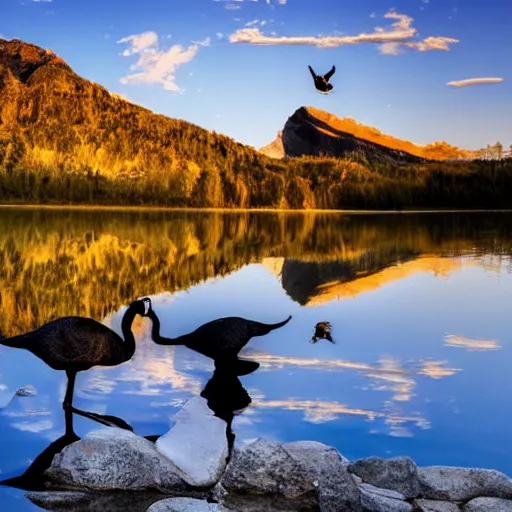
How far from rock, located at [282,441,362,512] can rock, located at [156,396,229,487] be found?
2.10 feet

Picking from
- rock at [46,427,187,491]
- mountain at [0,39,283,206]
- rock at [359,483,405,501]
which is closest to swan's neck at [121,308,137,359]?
rock at [46,427,187,491]

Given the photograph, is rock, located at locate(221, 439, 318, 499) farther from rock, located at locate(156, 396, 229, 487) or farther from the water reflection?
the water reflection

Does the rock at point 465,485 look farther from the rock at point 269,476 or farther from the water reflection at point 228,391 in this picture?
the water reflection at point 228,391

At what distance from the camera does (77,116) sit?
180000mm

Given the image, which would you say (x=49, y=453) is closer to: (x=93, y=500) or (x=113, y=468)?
(x=113, y=468)

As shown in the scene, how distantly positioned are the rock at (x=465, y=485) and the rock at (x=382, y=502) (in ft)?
1.03

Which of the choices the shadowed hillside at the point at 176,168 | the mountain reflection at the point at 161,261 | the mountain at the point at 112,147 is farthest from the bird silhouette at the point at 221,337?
the mountain at the point at 112,147

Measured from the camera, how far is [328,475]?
6109mm

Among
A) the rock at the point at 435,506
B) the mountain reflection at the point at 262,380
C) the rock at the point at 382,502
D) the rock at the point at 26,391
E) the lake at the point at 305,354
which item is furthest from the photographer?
the rock at the point at 26,391

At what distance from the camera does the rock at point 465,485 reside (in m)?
6.18

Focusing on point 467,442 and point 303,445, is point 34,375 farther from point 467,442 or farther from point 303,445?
point 467,442

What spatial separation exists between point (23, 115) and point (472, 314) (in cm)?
17284

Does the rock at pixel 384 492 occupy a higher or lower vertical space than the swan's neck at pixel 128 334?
lower

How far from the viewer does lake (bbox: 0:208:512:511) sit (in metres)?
7.82
